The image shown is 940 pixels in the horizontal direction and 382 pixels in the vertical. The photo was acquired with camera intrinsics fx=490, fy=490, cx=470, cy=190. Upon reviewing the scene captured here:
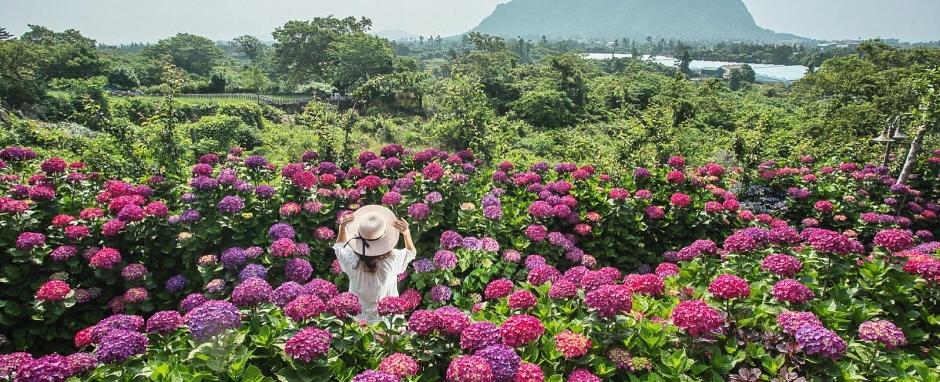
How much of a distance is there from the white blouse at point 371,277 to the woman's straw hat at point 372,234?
0.09m

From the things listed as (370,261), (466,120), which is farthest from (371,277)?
(466,120)

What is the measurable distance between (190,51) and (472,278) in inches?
2515

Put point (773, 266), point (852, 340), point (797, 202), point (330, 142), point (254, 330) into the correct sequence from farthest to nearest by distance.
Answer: point (330, 142) < point (797, 202) < point (773, 266) < point (254, 330) < point (852, 340)

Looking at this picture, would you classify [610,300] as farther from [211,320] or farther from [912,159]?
[912,159]

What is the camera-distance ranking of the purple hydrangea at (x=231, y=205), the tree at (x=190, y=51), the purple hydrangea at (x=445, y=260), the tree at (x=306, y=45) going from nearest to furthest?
the purple hydrangea at (x=445, y=260) → the purple hydrangea at (x=231, y=205) → the tree at (x=306, y=45) → the tree at (x=190, y=51)

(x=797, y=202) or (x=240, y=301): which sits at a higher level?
(x=240, y=301)

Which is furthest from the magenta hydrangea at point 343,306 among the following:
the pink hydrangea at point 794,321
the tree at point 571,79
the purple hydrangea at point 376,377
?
the tree at point 571,79

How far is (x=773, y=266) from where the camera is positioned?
8.59 ft

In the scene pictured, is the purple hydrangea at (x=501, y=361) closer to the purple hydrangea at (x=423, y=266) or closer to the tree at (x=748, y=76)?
the purple hydrangea at (x=423, y=266)

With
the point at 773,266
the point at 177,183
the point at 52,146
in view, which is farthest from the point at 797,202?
the point at 52,146

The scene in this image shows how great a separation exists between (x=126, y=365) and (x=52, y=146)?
35.1 ft

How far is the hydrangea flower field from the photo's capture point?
2.00 m

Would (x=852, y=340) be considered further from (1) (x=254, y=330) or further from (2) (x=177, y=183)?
(2) (x=177, y=183)

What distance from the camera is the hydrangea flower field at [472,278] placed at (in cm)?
200
